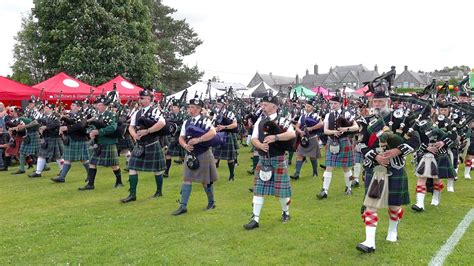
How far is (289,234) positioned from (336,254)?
34.2 inches

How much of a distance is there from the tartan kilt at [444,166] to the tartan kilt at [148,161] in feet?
15.6

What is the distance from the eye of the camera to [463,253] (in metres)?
4.71

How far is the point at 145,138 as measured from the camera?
7438mm

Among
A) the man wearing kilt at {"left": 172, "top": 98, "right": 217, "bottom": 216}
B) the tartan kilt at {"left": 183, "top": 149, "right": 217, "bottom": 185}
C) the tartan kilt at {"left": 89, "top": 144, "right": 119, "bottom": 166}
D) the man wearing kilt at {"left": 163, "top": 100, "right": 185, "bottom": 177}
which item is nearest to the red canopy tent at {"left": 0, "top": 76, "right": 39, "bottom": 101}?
the man wearing kilt at {"left": 163, "top": 100, "right": 185, "bottom": 177}

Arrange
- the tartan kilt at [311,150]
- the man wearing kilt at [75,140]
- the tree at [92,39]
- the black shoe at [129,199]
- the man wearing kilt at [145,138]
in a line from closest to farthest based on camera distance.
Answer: the man wearing kilt at [145,138] → the black shoe at [129,199] → the man wearing kilt at [75,140] → the tartan kilt at [311,150] → the tree at [92,39]

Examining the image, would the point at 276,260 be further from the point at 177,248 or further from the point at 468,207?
the point at 468,207

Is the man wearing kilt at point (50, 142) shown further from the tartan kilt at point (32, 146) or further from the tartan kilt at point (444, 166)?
the tartan kilt at point (444, 166)

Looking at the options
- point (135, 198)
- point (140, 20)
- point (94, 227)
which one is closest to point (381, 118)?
point (94, 227)

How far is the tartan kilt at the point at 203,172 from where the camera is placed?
21.7 ft

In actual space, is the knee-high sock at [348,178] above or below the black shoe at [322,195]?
above

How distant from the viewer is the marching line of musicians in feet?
15.9

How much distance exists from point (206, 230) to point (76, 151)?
4665 millimetres

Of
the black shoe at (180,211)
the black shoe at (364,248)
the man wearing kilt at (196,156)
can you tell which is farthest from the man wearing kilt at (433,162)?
the black shoe at (180,211)

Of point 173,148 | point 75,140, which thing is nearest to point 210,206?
point 75,140
